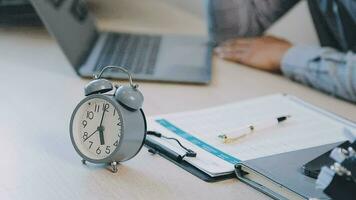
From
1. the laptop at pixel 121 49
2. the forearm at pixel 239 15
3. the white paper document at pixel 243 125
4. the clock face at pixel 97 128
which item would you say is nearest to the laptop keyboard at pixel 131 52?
the laptop at pixel 121 49

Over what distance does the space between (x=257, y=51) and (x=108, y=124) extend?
667mm

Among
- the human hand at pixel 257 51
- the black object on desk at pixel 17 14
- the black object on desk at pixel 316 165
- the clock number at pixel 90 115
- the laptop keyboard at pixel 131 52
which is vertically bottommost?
the black object on desk at pixel 17 14

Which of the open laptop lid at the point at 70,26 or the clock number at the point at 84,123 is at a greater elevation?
the clock number at the point at 84,123

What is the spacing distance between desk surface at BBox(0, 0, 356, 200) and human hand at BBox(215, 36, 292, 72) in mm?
25

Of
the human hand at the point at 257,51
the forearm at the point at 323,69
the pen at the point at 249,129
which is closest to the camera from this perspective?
the pen at the point at 249,129

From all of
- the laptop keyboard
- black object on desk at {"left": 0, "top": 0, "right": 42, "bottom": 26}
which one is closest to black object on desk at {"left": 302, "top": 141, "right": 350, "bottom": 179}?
the laptop keyboard

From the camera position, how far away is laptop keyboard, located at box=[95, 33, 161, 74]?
4.21ft

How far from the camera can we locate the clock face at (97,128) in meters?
0.82

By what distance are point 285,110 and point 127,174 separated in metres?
0.36

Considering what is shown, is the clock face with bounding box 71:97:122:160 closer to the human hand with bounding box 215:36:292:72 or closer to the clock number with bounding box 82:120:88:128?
the clock number with bounding box 82:120:88:128

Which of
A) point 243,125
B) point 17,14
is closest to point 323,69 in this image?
point 243,125

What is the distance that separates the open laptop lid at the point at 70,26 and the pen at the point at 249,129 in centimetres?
43

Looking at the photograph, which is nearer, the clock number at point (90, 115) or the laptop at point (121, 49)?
the clock number at point (90, 115)

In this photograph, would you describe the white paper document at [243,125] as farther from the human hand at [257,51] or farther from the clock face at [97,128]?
the human hand at [257,51]
